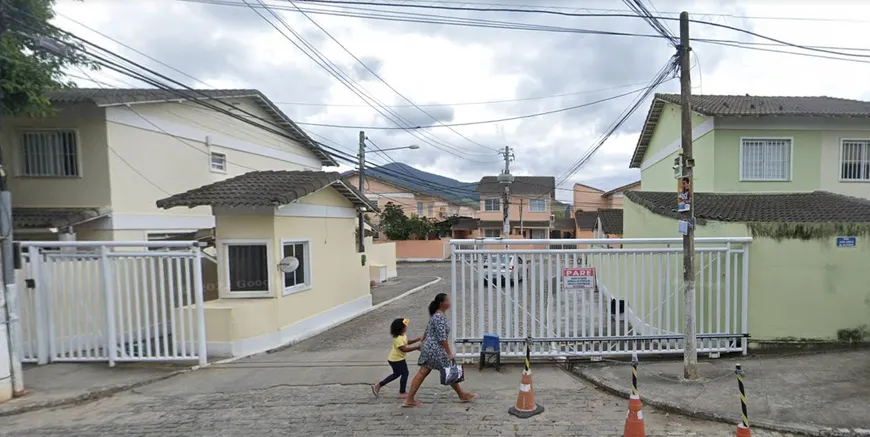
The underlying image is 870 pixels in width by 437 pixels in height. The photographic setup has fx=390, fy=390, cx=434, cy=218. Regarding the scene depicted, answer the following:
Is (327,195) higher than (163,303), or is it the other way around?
(327,195)

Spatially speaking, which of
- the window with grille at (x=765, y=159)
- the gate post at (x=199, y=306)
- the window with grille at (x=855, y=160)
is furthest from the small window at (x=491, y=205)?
the gate post at (x=199, y=306)

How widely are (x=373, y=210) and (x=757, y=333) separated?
9203 mm

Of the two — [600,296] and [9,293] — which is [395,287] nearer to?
[600,296]

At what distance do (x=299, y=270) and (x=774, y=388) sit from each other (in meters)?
8.17

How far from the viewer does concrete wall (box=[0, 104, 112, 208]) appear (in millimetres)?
8586

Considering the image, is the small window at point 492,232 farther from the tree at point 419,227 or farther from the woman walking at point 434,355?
the woman walking at point 434,355

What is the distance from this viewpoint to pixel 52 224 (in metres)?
7.70

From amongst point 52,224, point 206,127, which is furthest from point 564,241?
point 206,127

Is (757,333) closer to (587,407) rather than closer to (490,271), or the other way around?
(587,407)

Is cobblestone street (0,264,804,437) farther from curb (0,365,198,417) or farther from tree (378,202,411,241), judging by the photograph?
tree (378,202,411,241)

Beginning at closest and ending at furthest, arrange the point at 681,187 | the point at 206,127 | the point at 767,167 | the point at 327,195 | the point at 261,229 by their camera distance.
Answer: the point at 681,187 → the point at 261,229 → the point at 327,195 → the point at 767,167 → the point at 206,127

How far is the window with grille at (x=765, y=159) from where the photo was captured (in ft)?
35.1

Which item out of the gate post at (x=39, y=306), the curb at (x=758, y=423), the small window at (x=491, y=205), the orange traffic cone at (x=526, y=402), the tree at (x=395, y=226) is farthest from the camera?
the small window at (x=491, y=205)

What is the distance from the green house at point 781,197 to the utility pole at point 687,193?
28cm
